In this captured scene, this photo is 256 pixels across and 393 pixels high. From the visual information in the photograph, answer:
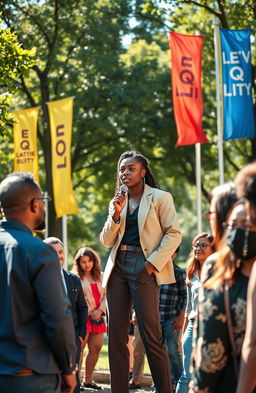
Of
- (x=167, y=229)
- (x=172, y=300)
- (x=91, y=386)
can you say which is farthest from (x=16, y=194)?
(x=91, y=386)

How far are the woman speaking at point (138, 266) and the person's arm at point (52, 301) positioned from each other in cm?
335

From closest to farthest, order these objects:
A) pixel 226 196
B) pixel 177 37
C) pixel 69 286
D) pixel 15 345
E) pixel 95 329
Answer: pixel 226 196 → pixel 15 345 → pixel 69 286 → pixel 95 329 → pixel 177 37

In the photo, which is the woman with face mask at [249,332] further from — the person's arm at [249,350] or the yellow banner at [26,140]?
the yellow banner at [26,140]

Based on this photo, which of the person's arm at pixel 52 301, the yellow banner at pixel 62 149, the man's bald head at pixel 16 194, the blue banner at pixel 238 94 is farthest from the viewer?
the yellow banner at pixel 62 149

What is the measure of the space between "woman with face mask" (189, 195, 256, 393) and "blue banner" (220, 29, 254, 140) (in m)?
13.1

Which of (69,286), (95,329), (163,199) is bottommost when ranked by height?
(95,329)

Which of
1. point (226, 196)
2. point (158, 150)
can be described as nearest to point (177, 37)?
point (158, 150)

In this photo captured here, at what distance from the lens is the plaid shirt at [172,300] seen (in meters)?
11.2

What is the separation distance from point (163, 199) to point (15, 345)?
4002 mm

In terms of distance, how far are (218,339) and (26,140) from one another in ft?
54.8

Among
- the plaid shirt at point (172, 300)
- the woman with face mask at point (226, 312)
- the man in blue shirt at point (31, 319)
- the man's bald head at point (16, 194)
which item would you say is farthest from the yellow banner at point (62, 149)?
the woman with face mask at point (226, 312)

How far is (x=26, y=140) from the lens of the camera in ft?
67.4

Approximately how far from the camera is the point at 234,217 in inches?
171

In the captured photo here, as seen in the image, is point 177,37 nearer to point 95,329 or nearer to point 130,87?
point 95,329
